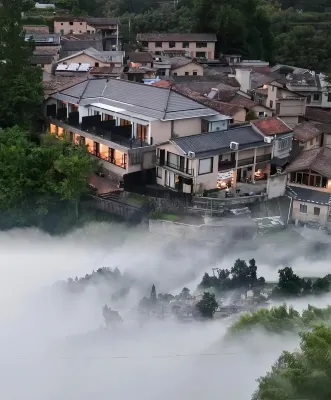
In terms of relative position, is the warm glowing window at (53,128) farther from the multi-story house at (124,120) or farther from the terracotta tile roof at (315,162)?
the terracotta tile roof at (315,162)

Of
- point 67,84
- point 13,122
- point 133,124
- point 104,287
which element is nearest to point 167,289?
point 104,287

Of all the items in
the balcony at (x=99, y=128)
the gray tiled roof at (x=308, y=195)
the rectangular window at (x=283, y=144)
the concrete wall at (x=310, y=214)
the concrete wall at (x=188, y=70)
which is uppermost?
the concrete wall at (x=188, y=70)

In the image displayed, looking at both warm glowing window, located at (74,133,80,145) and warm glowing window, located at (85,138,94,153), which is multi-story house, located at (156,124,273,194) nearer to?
warm glowing window, located at (85,138,94,153)

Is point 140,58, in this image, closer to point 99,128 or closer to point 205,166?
point 99,128

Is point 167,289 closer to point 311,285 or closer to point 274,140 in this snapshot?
point 311,285

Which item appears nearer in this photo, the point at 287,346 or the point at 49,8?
the point at 287,346

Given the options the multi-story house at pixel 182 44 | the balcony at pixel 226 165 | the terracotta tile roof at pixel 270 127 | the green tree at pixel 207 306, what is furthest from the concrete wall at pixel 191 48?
the green tree at pixel 207 306
